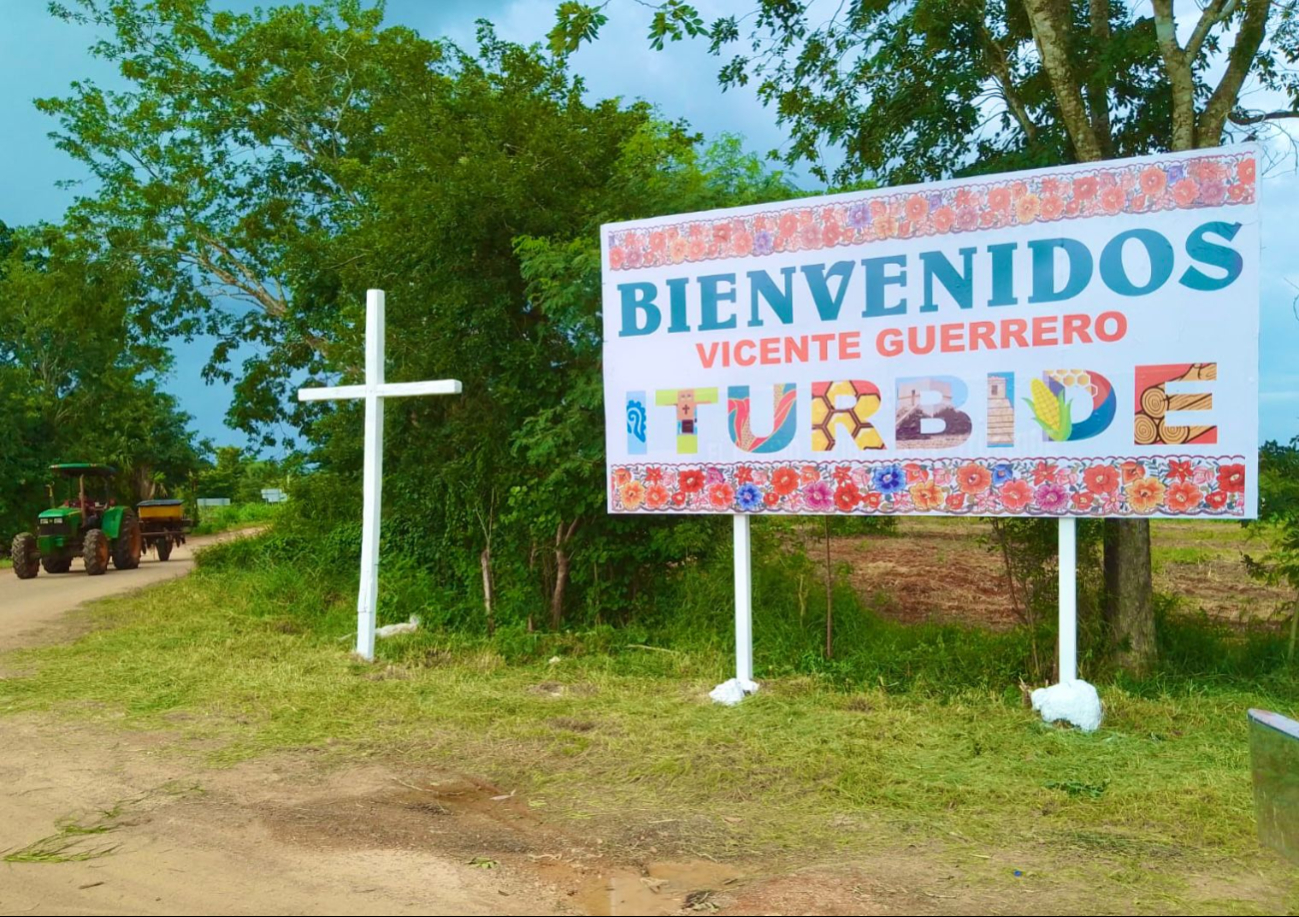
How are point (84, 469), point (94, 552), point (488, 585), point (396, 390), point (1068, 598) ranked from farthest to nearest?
point (84, 469)
point (94, 552)
point (488, 585)
point (396, 390)
point (1068, 598)

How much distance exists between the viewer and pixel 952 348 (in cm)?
706

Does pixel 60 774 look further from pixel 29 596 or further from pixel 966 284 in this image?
pixel 29 596

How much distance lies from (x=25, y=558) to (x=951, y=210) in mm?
16890

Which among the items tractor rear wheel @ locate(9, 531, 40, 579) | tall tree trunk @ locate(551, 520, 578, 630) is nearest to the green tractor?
tractor rear wheel @ locate(9, 531, 40, 579)

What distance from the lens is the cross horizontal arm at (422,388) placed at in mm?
8609

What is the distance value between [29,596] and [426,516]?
7192mm

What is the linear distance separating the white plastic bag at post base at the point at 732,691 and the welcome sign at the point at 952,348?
3.93 ft

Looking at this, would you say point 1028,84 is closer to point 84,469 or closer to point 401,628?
point 401,628

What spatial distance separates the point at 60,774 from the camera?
609 cm

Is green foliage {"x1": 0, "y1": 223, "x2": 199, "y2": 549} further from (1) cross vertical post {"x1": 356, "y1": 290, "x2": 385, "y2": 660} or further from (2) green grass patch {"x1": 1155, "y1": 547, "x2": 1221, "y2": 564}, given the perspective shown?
(2) green grass patch {"x1": 1155, "y1": 547, "x2": 1221, "y2": 564}

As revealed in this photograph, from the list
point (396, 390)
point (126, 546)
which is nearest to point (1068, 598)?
point (396, 390)

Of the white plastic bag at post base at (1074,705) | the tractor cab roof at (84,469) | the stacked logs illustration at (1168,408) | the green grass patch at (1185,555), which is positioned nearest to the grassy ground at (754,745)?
the white plastic bag at post base at (1074,705)

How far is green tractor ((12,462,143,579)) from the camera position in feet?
60.5

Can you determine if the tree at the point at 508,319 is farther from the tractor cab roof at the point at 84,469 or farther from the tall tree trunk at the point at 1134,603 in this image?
the tractor cab roof at the point at 84,469
